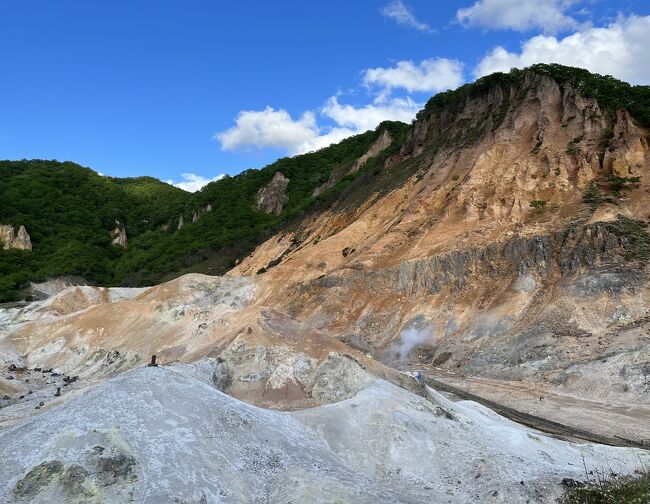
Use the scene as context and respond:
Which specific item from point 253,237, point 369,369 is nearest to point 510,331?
point 369,369

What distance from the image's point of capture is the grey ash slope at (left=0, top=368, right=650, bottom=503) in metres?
8.74

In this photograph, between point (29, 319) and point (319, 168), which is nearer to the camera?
point (29, 319)

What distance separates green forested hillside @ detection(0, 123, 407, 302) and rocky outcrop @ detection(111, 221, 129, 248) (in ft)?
3.59

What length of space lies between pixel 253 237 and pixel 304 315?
1303 inches

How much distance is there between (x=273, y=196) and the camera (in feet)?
275

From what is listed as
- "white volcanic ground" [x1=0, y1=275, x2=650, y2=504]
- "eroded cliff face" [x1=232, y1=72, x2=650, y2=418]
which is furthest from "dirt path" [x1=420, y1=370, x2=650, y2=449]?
"white volcanic ground" [x1=0, y1=275, x2=650, y2=504]

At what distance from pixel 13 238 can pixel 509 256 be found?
74515 mm

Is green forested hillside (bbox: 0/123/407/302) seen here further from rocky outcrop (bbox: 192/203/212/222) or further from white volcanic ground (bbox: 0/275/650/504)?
white volcanic ground (bbox: 0/275/650/504)

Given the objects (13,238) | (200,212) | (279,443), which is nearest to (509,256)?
(279,443)

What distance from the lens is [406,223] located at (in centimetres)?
3906

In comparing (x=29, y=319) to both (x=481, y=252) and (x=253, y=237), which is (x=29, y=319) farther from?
(x=481, y=252)

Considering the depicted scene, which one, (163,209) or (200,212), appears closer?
(200,212)

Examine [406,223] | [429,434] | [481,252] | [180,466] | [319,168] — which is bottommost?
[429,434]

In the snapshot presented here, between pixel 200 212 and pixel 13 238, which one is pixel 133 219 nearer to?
pixel 200 212
